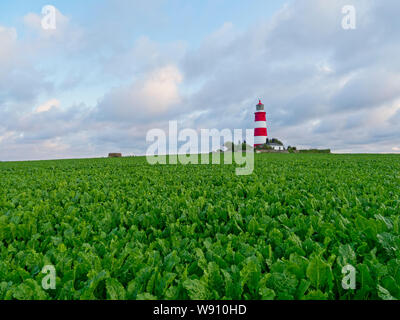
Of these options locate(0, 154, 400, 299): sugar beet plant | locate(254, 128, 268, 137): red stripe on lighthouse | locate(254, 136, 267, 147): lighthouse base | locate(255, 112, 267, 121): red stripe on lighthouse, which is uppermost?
locate(255, 112, 267, 121): red stripe on lighthouse

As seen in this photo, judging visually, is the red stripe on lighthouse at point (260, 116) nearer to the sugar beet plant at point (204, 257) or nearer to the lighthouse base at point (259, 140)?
the lighthouse base at point (259, 140)

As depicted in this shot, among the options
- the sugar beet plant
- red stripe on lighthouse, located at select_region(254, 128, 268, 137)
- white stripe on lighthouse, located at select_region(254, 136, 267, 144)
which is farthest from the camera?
red stripe on lighthouse, located at select_region(254, 128, 268, 137)

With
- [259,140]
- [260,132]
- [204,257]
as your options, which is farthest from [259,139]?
[204,257]

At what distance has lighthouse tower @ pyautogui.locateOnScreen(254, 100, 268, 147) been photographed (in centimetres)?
4694

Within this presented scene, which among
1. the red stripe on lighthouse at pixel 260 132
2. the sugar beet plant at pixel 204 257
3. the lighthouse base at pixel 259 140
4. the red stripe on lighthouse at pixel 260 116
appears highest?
the red stripe on lighthouse at pixel 260 116

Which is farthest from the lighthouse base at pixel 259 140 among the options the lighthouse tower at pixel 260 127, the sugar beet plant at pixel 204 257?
the sugar beet plant at pixel 204 257

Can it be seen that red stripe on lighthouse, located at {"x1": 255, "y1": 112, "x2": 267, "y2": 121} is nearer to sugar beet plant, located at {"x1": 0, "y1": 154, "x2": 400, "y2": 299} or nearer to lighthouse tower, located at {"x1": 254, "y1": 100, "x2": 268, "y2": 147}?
lighthouse tower, located at {"x1": 254, "y1": 100, "x2": 268, "y2": 147}

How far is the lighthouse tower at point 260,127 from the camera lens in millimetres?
46938

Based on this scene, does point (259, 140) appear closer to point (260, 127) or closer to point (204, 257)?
point (260, 127)

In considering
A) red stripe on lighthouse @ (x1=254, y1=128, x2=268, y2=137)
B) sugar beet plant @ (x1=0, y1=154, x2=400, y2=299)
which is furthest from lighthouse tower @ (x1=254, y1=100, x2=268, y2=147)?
sugar beet plant @ (x1=0, y1=154, x2=400, y2=299)

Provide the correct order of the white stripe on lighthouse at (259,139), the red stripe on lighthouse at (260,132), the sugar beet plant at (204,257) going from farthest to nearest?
the red stripe on lighthouse at (260,132) < the white stripe on lighthouse at (259,139) < the sugar beet plant at (204,257)
